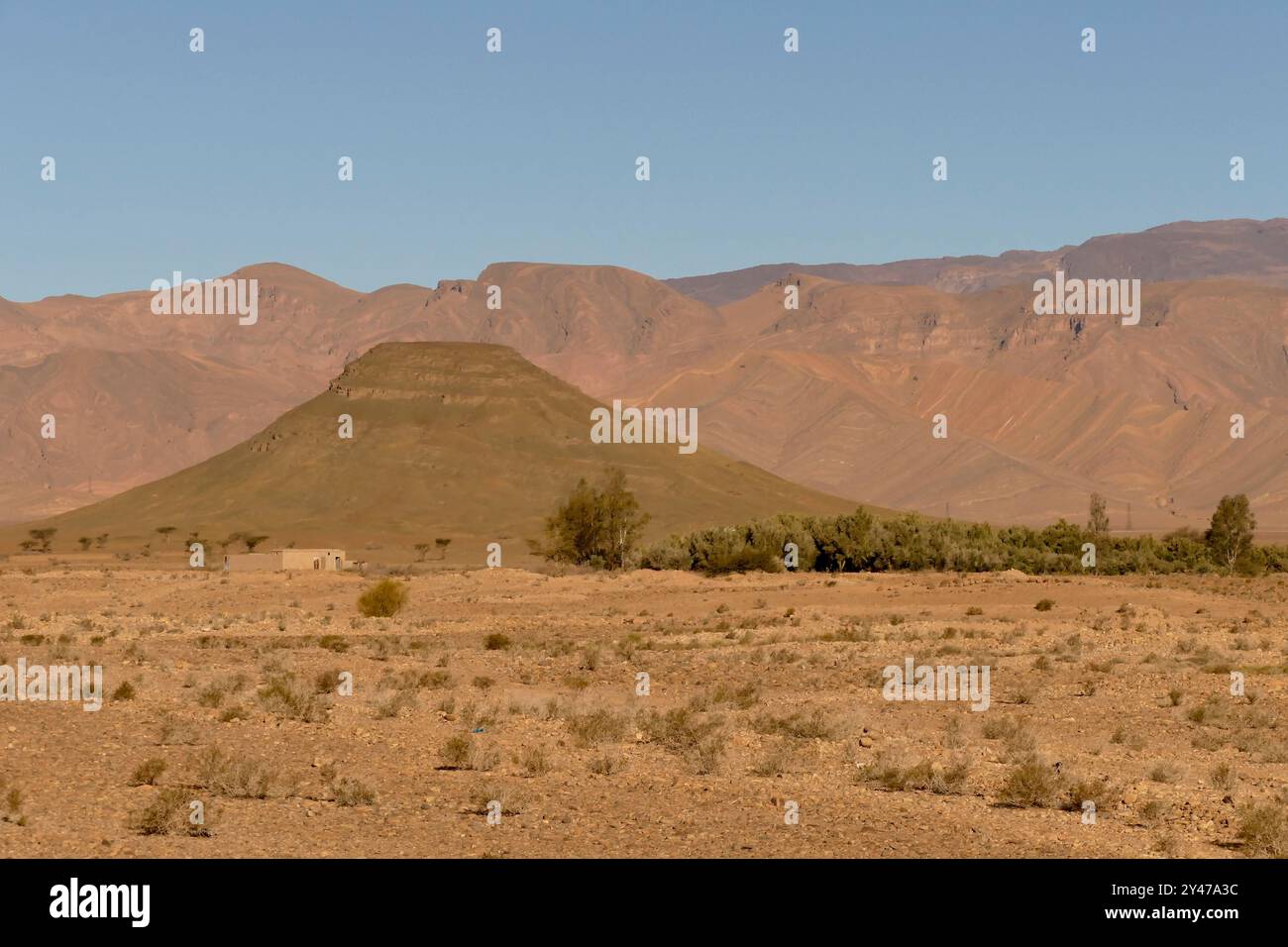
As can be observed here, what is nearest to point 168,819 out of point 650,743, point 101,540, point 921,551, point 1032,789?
point 650,743

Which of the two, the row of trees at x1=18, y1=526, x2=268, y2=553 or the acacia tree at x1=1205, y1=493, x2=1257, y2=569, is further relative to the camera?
the row of trees at x1=18, y1=526, x2=268, y2=553

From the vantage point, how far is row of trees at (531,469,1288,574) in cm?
7288

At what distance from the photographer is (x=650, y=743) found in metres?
20.5

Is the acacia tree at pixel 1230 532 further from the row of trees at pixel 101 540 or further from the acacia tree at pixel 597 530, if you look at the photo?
the row of trees at pixel 101 540

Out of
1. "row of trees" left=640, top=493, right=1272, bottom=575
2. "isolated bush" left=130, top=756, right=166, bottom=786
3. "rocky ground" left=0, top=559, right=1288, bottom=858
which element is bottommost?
"rocky ground" left=0, top=559, right=1288, bottom=858

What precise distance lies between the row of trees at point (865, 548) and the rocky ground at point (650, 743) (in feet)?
96.3

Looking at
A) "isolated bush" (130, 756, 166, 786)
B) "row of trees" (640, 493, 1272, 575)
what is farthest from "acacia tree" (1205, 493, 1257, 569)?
"isolated bush" (130, 756, 166, 786)

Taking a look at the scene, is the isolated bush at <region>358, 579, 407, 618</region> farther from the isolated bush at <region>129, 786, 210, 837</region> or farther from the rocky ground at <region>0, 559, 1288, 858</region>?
the isolated bush at <region>129, 786, 210, 837</region>

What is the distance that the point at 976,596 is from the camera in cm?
5162

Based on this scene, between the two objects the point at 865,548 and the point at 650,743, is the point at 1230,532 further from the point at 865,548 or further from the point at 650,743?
the point at 650,743

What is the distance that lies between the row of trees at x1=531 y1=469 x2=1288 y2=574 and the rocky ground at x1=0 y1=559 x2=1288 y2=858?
1156 inches

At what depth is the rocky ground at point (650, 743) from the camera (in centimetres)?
1413

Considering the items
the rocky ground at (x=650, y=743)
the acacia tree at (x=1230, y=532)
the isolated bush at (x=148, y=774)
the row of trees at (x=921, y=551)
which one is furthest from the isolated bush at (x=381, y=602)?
the acacia tree at (x=1230, y=532)
